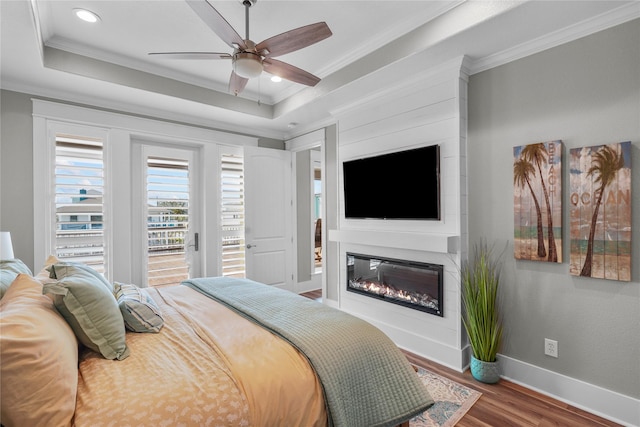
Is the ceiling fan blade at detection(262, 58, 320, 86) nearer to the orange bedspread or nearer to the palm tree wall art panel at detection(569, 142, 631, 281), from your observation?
the orange bedspread

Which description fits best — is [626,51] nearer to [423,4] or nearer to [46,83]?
[423,4]

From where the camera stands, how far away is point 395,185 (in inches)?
121

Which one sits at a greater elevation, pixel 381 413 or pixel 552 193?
pixel 552 193

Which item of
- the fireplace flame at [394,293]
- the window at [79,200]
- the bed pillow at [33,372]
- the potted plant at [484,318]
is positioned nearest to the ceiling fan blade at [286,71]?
the bed pillow at [33,372]

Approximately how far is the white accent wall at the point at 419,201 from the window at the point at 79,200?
8.53 ft

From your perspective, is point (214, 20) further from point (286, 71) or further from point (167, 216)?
point (167, 216)

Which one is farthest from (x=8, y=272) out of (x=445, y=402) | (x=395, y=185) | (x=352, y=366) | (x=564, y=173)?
(x=564, y=173)

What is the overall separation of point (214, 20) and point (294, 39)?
46 centimetres

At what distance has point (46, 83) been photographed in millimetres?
2934

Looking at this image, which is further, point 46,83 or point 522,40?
point 46,83

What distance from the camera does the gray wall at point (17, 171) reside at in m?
2.85

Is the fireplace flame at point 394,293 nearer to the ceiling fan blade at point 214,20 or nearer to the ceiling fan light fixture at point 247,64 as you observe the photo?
the ceiling fan light fixture at point 247,64

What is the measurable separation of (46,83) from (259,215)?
257 cm

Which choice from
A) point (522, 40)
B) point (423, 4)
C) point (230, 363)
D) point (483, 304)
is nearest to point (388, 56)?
point (423, 4)
